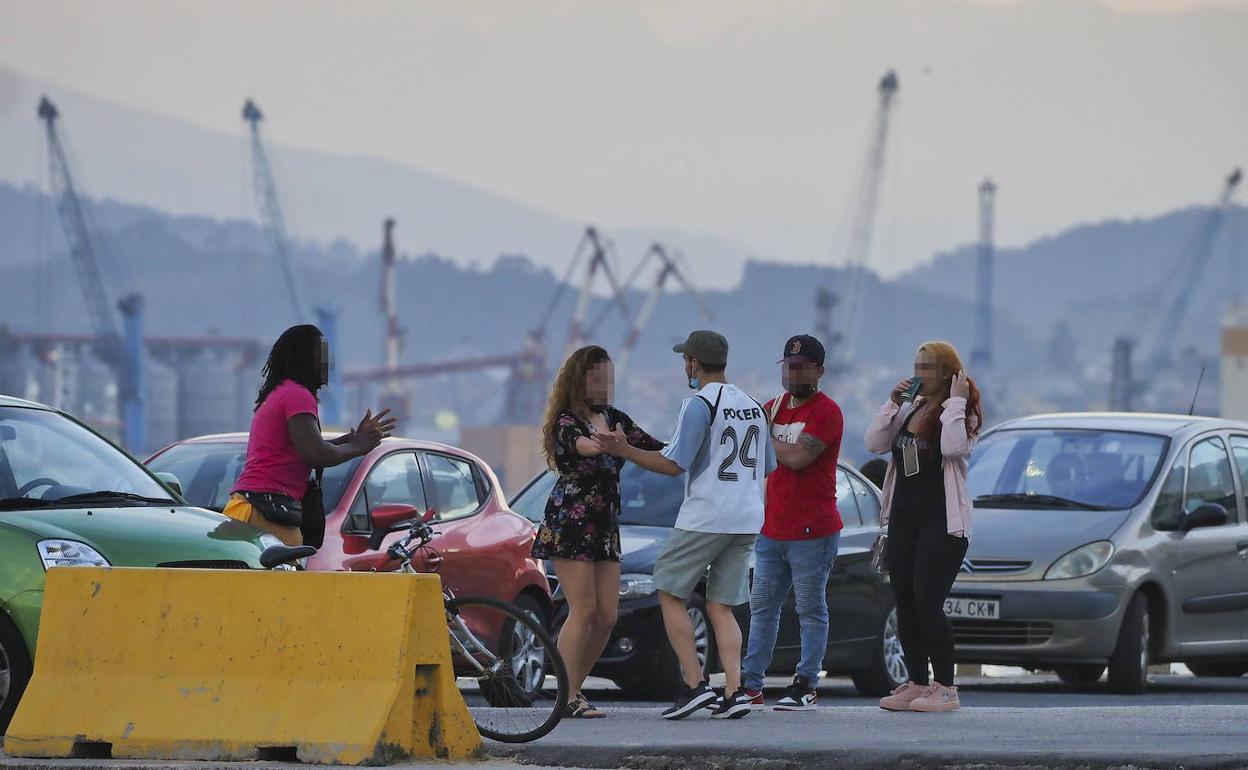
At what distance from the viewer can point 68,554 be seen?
799 centimetres

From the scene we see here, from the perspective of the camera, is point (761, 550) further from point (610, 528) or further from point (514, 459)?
point (514, 459)

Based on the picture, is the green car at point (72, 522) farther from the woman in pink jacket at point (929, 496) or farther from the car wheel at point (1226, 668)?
the car wheel at point (1226, 668)

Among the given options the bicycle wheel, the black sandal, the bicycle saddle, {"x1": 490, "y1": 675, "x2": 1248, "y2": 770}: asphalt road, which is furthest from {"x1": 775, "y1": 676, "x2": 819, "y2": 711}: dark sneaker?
the bicycle saddle

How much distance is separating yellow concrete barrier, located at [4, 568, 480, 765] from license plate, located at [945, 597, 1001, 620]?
5.87 meters

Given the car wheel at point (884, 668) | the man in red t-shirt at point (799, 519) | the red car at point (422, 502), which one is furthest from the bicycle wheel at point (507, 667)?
the car wheel at point (884, 668)

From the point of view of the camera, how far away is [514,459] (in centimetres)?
15188

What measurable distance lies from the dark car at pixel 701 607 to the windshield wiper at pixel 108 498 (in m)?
2.93

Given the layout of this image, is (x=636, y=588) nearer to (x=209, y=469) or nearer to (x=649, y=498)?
(x=649, y=498)

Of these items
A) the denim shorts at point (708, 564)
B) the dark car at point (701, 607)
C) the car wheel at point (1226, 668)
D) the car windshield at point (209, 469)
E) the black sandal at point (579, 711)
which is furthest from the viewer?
the car wheel at point (1226, 668)

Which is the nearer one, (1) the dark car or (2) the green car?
(2) the green car

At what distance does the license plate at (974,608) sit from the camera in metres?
12.5

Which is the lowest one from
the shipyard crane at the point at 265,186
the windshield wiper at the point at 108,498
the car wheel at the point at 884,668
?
the car wheel at the point at 884,668

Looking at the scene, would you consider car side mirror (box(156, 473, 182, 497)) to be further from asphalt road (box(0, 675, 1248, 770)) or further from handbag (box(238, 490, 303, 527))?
asphalt road (box(0, 675, 1248, 770))

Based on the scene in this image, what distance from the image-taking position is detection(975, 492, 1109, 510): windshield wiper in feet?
42.7
